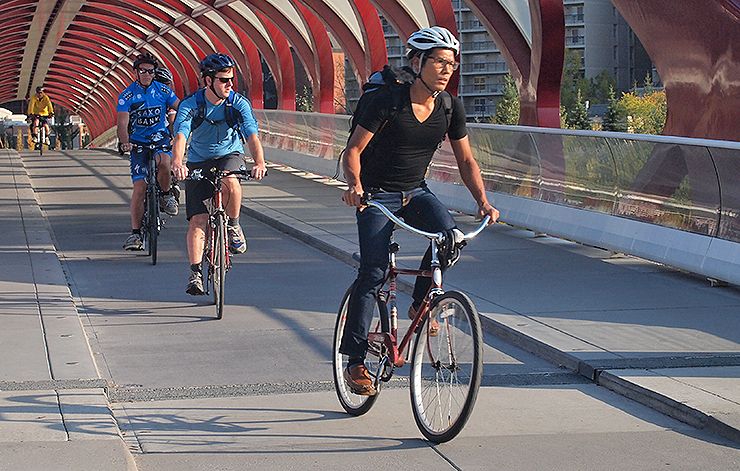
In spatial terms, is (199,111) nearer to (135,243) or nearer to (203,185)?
(203,185)

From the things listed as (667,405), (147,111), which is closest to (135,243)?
(147,111)

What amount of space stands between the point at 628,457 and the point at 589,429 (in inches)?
A: 22.7

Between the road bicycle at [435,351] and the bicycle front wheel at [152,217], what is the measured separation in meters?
6.49

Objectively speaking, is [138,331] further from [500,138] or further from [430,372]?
[500,138]

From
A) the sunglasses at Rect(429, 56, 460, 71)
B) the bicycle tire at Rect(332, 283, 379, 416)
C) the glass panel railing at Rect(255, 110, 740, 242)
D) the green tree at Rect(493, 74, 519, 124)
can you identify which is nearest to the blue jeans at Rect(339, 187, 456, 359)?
the bicycle tire at Rect(332, 283, 379, 416)

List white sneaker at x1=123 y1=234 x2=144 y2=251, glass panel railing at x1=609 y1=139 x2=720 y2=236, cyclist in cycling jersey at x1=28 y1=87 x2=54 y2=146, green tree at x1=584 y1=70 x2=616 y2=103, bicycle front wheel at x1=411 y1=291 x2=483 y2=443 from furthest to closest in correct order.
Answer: green tree at x1=584 y1=70 x2=616 y2=103
cyclist in cycling jersey at x1=28 y1=87 x2=54 y2=146
white sneaker at x1=123 y1=234 x2=144 y2=251
glass panel railing at x1=609 y1=139 x2=720 y2=236
bicycle front wheel at x1=411 y1=291 x2=483 y2=443

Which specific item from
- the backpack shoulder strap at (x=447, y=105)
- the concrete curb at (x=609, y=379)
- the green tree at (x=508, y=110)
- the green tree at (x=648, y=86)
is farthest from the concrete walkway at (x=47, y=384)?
the green tree at (x=648, y=86)

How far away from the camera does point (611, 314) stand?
31.1 feet

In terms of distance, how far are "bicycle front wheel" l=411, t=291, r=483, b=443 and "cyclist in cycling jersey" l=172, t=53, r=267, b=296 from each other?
444 cm

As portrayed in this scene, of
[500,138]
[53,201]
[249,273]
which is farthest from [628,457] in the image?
[53,201]

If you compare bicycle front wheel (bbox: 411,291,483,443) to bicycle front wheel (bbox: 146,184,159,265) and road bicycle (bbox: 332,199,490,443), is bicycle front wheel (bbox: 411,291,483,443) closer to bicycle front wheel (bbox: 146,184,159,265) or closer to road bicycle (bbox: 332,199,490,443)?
road bicycle (bbox: 332,199,490,443)

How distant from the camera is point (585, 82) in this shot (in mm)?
131625

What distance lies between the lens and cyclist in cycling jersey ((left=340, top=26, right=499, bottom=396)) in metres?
6.64

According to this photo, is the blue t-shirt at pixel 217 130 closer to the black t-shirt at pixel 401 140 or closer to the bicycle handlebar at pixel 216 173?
the bicycle handlebar at pixel 216 173
